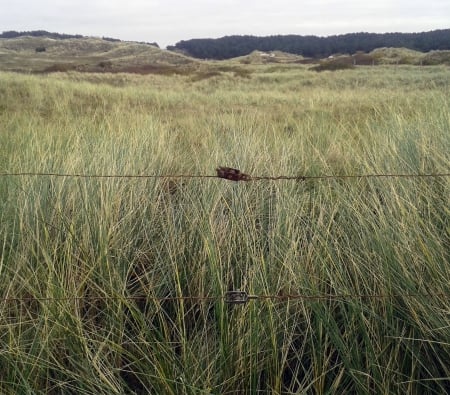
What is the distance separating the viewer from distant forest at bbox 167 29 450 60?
7356 centimetres

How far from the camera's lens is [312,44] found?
3676 inches

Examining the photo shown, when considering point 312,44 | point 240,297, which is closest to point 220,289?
point 240,297

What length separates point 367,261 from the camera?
1852 mm

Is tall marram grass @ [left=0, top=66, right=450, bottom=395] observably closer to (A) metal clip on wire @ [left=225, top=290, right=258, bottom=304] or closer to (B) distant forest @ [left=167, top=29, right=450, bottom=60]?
(A) metal clip on wire @ [left=225, top=290, right=258, bottom=304]

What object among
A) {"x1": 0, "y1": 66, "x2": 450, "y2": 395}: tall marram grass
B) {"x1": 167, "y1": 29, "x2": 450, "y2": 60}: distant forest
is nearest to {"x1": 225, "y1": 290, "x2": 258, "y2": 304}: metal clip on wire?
{"x1": 0, "y1": 66, "x2": 450, "y2": 395}: tall marram grass

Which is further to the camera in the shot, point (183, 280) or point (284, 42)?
point (284, 42)

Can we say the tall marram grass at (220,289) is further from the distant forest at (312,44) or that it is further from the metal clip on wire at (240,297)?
the distant forest at (312,44)

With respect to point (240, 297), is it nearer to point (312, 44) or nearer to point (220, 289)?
point (220, 289)

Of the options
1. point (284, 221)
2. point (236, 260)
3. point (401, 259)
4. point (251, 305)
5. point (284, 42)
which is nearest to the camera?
point (251, 305)

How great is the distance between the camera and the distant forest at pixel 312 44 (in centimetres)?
7356

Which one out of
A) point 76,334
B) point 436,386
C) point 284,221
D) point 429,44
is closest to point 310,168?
point 284,221

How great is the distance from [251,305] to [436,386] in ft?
2.34

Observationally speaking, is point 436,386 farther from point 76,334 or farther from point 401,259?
point 76,334

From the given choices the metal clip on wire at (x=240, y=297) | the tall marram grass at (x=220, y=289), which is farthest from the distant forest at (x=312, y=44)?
the metal clip on wire at (x=240, y=297)
